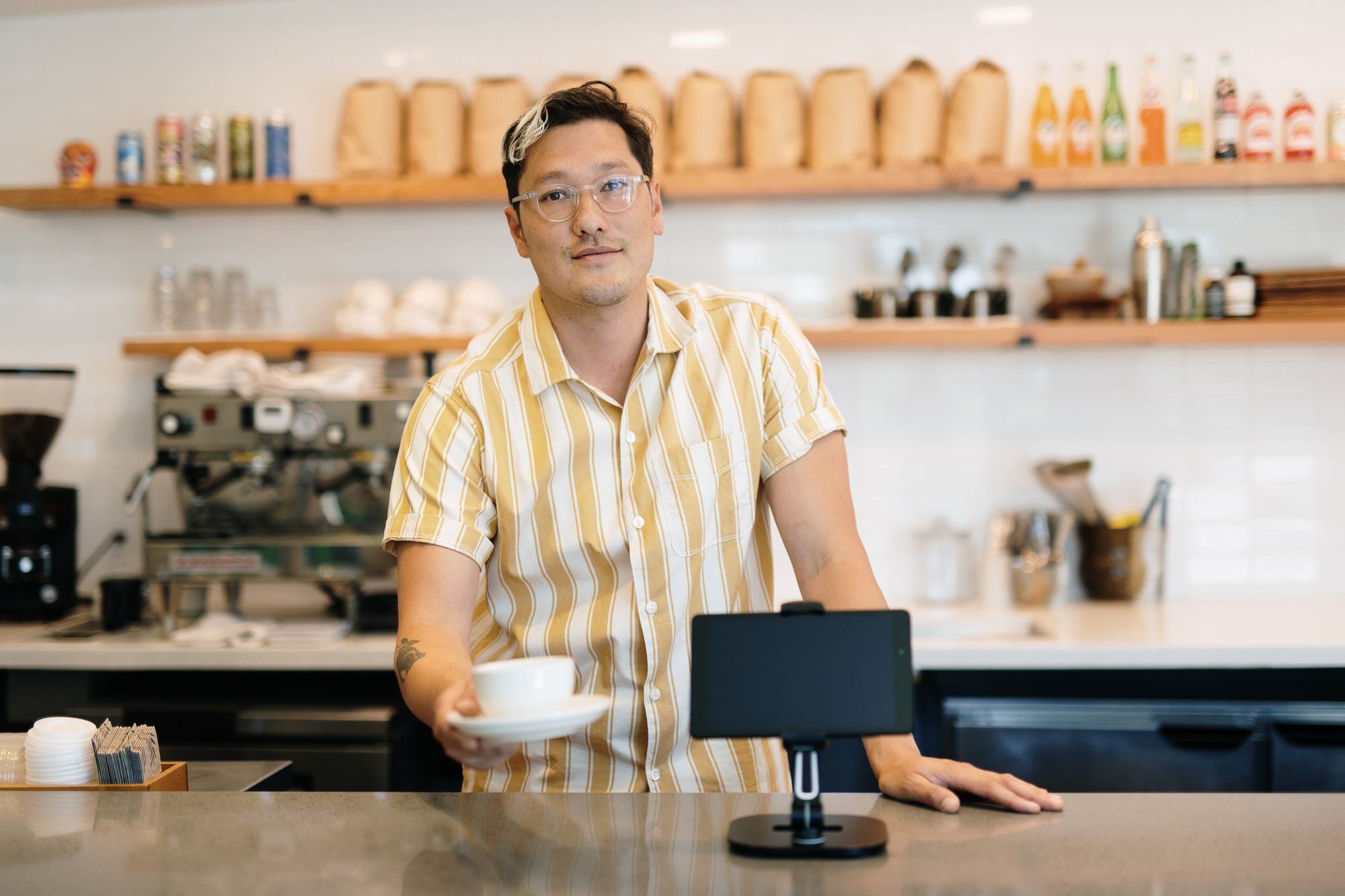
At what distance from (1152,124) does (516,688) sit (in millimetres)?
2729

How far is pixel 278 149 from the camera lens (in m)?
3.36

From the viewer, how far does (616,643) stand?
5.09 ft

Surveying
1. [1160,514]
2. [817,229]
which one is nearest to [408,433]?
[817,229]

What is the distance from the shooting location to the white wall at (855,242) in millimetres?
3266

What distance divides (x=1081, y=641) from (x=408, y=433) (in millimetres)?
1687

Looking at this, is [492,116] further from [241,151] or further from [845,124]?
[845,124]

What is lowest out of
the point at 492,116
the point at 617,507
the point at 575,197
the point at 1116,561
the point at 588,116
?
the point at 1116,561

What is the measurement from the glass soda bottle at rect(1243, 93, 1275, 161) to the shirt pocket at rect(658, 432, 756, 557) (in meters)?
2.17

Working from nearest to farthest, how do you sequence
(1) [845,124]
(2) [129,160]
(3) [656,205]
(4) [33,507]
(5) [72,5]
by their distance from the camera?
(3) [656,205] < (4) [33,507] < (1) [845,124] < (2) [129,160] < (5) [72,5]

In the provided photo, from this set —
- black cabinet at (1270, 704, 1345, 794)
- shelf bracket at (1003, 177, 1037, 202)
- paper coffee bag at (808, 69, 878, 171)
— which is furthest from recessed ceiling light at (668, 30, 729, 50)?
black cabinet at (1270, 704, 1345, 794)

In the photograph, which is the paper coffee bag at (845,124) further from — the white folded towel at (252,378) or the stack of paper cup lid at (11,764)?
the stack of paper cup lid at (11,764)

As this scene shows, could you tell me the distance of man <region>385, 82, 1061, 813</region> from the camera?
5.04ft

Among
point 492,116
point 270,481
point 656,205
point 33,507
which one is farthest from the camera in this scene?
point 492,116

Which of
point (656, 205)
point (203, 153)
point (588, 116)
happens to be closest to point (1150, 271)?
point (656, 205)
